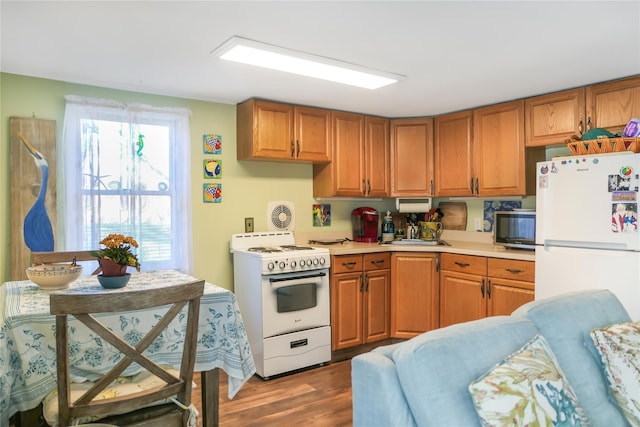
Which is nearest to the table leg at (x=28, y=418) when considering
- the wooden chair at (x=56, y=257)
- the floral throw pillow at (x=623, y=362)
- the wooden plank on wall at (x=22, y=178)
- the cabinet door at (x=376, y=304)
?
the wooden chair at (x=56, y=257)

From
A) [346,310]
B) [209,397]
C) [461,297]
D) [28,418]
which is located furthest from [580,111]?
[28,418]

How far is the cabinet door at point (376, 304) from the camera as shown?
3979 millimetres

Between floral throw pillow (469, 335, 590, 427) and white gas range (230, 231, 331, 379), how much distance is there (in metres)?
2.25

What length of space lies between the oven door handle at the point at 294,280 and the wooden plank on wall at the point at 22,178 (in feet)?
5.33

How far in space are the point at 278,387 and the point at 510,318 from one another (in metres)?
2.11

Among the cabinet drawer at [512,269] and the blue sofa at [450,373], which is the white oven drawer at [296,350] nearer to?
the cabinet drawer at [512,269]

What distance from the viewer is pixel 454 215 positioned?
4.61 metres

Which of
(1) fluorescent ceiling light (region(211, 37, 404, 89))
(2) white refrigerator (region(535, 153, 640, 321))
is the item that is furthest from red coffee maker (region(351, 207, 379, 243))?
(2) white refrigerator (region(535, 153, 640, 321))

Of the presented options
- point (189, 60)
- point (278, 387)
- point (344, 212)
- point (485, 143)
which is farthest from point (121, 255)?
point (485, 143)

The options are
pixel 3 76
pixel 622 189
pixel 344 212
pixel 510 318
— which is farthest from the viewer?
pixel 344 212

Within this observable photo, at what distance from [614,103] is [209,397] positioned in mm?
3214

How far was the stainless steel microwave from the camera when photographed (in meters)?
3.56

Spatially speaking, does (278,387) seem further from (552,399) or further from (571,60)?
(571,60)

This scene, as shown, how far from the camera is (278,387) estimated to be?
129 inches
